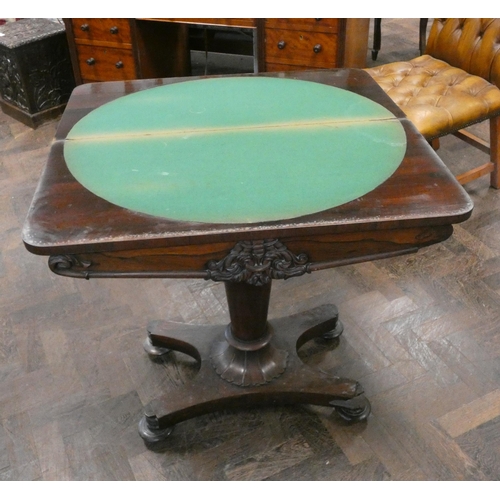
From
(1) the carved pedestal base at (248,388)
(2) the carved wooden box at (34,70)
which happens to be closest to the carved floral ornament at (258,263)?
(1) the carved pedestal base at (248,388)

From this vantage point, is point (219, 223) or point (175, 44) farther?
point (175, 44)

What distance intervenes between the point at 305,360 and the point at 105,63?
2.15 meters

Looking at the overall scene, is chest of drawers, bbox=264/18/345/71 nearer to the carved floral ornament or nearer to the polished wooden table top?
the polished wooden table top

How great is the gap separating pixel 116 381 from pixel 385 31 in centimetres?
396

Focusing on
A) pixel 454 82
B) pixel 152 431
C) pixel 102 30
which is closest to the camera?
pixel 152 431

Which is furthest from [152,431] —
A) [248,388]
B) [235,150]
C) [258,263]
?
[235,150]

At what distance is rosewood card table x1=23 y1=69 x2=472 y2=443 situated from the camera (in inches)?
40.7

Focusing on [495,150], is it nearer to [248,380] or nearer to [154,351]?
[248,380]

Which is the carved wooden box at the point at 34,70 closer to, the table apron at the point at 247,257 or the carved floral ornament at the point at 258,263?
the table apron at the point at 247,257

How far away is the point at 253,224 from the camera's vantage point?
3.34 ft

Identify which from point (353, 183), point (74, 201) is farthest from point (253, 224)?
point (74, 201)

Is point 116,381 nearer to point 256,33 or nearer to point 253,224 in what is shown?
point 253,224

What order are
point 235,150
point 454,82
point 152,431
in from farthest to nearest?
1. point 454,82
2. point 152,431
3. point 235,150

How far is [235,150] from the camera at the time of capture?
1241 mm
